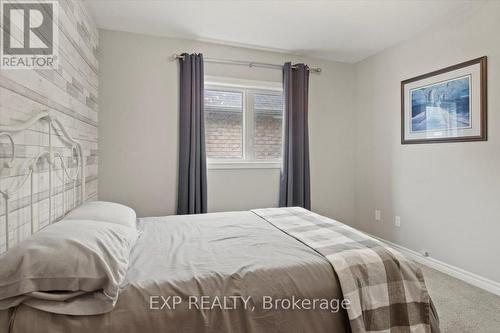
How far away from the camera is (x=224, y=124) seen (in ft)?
11.3

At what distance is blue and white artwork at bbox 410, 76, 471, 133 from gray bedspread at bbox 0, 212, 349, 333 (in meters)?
2.15

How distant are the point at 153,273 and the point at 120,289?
0.16 meters

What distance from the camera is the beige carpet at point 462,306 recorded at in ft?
6.15

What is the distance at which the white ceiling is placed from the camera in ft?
8.13

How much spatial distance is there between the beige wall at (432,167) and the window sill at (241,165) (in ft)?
4.20

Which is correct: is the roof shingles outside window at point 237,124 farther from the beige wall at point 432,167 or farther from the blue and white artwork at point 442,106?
the blue and white artwork at point 442,106

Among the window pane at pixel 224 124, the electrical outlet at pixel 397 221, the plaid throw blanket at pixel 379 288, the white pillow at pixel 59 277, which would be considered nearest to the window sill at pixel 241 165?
the window pane at pixel 224 124

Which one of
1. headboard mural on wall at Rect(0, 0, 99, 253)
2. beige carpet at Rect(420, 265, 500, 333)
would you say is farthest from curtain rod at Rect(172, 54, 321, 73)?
beige carpet at Rect(420, 265, 500, 333)

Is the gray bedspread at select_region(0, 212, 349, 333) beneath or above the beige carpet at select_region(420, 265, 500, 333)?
above

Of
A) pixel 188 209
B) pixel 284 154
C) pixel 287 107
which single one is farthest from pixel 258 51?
pixel 188 209

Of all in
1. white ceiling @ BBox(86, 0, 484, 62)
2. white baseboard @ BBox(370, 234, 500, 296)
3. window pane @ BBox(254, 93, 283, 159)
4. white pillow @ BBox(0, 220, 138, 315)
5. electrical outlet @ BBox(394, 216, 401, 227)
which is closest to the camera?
white pillow @ BBox(0, 220, 138, 315)

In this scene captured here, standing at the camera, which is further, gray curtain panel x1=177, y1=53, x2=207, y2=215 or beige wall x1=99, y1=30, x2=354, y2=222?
gray curtain panel x1=177, y1=53, x2=207, y2=215

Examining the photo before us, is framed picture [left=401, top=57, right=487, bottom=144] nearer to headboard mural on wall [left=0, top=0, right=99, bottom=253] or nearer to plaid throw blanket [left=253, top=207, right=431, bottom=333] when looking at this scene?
plaid throw blanket [left=253, top=207, right=431, bottom=333]

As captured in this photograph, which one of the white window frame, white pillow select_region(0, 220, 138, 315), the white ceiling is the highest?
the white ceiling
